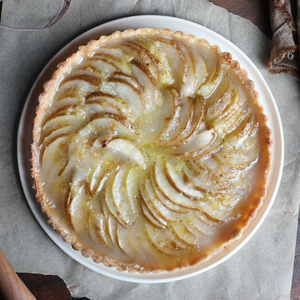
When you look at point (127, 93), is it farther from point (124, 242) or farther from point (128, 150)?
point (124, 242)

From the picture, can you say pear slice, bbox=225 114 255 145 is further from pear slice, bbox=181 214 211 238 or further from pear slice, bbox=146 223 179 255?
pear slice, bbox=146 223 179 255

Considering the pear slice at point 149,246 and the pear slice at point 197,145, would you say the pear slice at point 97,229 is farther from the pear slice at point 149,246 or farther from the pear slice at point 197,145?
the pear slice at point 197,145

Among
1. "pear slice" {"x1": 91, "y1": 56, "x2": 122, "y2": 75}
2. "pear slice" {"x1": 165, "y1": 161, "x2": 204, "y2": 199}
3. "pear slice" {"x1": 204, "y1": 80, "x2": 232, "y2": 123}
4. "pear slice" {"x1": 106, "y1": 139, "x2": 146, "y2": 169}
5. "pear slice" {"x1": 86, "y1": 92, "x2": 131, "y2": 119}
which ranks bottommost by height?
"pear slice" {"x1": 165, "y1": 161, "x2": 204, "y2": 199}

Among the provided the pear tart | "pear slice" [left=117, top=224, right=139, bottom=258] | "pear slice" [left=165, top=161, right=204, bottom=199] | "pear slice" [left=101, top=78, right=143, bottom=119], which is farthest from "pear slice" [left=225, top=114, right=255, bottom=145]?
"pear slice" [left=117, top=224, right=139, bottom=258]

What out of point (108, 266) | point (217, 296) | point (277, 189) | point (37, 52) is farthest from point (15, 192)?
point (277, 189)

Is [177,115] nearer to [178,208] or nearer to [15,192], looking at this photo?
[178,208]

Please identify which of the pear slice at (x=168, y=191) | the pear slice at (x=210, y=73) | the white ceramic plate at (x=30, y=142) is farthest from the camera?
the white ceramic plate at (x=30, y=142)

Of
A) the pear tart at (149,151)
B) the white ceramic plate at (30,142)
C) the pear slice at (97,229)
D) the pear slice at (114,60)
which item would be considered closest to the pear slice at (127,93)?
the pear tart at (149,151)

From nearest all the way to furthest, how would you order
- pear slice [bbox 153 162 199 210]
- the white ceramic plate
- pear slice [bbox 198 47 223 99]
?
pear slice [bbox 153 162 199 210] → pear slice [bbox 198 47 223 99] → the white ceramic plate
